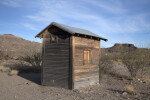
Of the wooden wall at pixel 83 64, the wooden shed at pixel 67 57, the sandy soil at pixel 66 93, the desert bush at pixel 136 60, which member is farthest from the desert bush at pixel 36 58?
the desert bush at pixel 136 60

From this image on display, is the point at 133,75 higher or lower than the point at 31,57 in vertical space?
lower

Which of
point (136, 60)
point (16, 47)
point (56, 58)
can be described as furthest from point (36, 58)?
point (16, 47)

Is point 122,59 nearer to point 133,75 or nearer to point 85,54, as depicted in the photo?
point 133,75

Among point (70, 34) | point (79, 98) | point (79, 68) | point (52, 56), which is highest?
point (70, 34)

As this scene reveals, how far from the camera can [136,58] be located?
12844 millimetres

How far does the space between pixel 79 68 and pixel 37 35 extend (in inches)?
145

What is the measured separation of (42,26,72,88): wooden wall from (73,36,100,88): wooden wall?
424 mm

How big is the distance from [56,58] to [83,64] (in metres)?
1.75

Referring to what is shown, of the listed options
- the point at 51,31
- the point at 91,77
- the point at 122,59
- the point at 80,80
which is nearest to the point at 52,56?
the point at 51,31

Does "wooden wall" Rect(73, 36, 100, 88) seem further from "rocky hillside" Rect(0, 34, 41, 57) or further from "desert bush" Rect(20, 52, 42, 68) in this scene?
"rocky hillside" Rect(0, 34, 41, 57)

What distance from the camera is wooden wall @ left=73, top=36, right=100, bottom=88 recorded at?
8750mm

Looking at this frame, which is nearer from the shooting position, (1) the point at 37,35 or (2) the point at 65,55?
(2) the point at 65,55

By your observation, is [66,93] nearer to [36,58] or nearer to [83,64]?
[83,64]

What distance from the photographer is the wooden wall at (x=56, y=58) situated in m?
8.78
